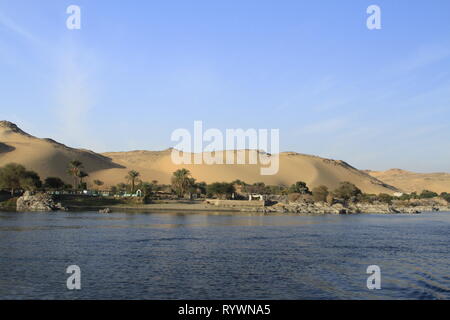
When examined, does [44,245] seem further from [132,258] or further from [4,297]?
[4,297]

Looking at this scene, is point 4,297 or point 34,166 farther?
point 34,166

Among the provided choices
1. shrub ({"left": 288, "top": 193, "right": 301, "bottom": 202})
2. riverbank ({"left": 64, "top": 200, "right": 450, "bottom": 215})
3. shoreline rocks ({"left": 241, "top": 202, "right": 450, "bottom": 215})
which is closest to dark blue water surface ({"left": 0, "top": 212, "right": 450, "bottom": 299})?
riverbank ({"left": 64, "top": 200, "right": 450, "bottom": 215})

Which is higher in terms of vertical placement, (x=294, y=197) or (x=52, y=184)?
(x=52, y=184)

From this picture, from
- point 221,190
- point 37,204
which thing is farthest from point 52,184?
point 221,190

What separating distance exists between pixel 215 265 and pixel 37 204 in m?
63.5

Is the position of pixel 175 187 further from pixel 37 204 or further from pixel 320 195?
pixel 320 195

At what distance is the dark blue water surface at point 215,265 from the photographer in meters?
20.2

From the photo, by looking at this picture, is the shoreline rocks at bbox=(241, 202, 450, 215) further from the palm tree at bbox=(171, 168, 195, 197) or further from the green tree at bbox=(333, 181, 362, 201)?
the palm tree at bbox=(171, 168, 195, 197)

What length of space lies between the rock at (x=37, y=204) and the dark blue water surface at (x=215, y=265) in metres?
38.1

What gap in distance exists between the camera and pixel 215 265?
26.5 meters

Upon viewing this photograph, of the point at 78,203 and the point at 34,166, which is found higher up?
the point at 34,166
